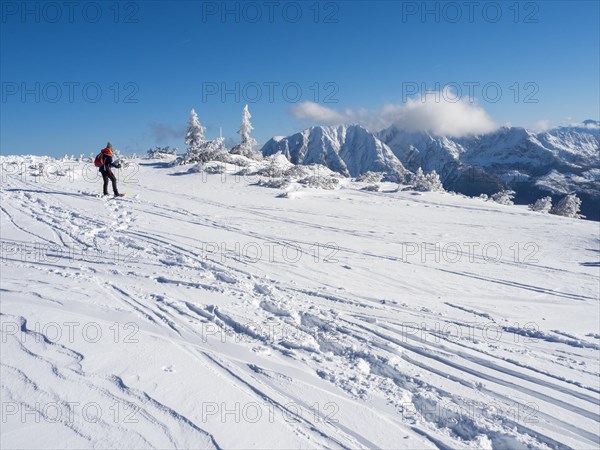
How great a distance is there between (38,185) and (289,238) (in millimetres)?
15613

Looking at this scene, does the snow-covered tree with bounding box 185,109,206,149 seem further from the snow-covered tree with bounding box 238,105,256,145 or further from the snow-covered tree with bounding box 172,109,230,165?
the snow-covered tree with bounding box 238,105,256,145

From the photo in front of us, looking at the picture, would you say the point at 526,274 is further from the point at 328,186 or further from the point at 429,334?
the point at 328,186

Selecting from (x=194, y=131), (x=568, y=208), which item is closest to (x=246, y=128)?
(x=194, y=131)

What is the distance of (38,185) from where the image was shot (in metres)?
20.0

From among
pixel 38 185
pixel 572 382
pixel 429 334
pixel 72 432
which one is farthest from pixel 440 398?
pixel 38 185

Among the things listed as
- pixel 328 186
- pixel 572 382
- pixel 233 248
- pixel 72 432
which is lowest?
pixel 572 382

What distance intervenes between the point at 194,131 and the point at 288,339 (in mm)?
33370

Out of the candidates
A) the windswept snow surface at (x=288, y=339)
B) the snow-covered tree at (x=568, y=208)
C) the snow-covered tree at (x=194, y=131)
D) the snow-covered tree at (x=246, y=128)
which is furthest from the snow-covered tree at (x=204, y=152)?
the snow-covered tree at (x=568, y=208)

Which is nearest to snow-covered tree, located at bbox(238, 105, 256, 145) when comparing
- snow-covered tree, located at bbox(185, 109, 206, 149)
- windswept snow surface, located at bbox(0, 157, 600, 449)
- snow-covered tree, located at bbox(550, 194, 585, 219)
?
snow-covered tree, located at bbox(185, 109, 206, 149)

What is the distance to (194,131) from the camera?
36.0 meters

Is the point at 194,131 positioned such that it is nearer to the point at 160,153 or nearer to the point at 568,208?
the point at 160,153

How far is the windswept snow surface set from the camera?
4168 mm

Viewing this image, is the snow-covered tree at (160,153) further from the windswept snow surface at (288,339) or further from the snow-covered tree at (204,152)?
the windswept snow surface at (288,339)

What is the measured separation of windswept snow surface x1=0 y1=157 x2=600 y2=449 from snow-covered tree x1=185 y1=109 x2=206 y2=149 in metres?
24.3
